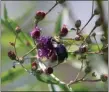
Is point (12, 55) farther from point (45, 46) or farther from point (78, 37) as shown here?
point (78, 37)

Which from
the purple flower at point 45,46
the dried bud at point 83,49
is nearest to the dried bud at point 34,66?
the purple flower at point 45,46

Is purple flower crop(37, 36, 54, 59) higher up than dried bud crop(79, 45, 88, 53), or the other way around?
purple flower crop(37, 36, 54, 59)

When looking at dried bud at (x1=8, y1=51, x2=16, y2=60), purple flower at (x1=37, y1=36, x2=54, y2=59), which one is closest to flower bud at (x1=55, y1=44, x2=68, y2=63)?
purple flower at (x1=37, y1=36, x2=54, y2=59)

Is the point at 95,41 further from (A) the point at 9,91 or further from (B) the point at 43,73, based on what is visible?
(A) the point at 9,91

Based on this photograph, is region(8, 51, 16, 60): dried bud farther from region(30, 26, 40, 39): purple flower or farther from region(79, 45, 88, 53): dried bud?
region(79, 45, 88, 53): dried bud

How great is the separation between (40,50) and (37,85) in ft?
1.54

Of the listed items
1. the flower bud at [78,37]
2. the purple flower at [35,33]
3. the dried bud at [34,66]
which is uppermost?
the purple flower at [35,33]

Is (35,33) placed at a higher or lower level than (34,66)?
higher

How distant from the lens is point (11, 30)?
169 cm

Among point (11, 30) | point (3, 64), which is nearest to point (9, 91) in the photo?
point (3, 64)

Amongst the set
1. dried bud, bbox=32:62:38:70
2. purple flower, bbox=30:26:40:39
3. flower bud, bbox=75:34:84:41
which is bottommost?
dried bud, bbox=32:62:38:70

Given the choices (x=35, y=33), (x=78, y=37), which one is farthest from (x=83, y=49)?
(x=35, y=33)

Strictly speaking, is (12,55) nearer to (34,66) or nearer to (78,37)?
(34,66)

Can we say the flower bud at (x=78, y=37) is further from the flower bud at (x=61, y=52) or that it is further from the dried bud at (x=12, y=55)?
the dried bud at (x=12, y=55)
